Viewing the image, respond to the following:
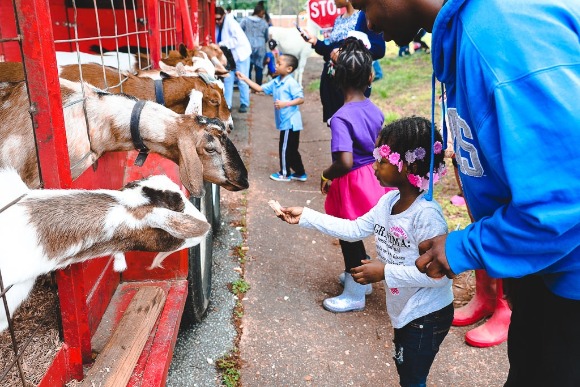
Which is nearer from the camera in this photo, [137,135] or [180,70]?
[137,135]

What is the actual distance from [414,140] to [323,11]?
508 cm

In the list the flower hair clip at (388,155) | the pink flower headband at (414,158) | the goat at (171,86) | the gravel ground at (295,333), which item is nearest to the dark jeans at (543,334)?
the pink flower headband at (414,158)

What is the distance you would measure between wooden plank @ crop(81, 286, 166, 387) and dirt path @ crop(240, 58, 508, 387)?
0.85 m

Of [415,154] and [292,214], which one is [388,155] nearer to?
[415,154]

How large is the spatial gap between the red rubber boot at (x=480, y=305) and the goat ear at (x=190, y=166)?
6.37 ft

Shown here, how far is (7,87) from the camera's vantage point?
231cm

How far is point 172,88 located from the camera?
11.0 feet

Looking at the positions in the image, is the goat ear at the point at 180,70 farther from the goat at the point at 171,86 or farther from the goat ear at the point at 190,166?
the goat ear at the point at 190,166

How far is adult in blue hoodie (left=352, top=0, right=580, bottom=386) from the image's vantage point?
1.07 metres

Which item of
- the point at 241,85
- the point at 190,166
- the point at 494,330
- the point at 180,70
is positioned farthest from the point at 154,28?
the point at 241,85

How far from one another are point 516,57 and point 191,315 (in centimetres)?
234

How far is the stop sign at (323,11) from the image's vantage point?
21.5 ft

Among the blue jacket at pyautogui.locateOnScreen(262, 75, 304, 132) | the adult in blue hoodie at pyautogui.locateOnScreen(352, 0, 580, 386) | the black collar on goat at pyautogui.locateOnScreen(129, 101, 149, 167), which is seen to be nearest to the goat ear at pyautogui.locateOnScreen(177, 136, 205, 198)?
the black collar on goat at pyautogui.locateOnScreen(129, 101, 149, 167)

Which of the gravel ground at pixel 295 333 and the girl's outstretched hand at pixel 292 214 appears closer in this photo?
the girl's outstretched hand at pixel 292 214
